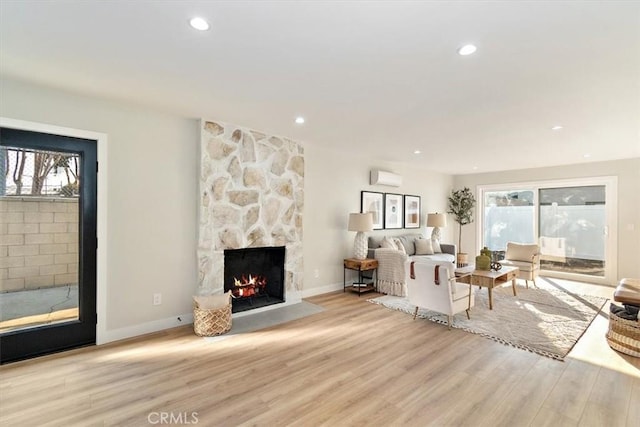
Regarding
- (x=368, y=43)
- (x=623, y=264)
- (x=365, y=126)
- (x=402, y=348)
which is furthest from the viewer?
(x=623, y=264)

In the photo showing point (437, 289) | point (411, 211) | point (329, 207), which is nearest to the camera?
point (437, 289)

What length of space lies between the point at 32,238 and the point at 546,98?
5.04 metres

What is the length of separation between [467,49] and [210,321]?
342cm

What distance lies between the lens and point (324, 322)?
3705mm

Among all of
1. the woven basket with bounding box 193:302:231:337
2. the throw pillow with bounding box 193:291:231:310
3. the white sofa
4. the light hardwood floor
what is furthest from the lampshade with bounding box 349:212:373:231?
the woven basket with bounding box 193:302:231:337

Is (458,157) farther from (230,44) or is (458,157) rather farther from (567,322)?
(230,44)

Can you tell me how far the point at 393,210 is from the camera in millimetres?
6375

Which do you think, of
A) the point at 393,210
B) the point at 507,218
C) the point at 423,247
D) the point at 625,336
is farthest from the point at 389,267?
the point at 507,218

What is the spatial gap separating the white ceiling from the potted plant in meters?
3.90

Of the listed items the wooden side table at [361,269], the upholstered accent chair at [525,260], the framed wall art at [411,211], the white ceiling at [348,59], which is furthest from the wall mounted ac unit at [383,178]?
the upholstered accent chair at [525,260]

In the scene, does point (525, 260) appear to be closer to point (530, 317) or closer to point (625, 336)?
point (530, 317)

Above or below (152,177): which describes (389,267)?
below

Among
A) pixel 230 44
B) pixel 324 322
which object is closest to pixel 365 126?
pixel 230 44

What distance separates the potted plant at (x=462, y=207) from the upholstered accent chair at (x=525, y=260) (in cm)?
159
